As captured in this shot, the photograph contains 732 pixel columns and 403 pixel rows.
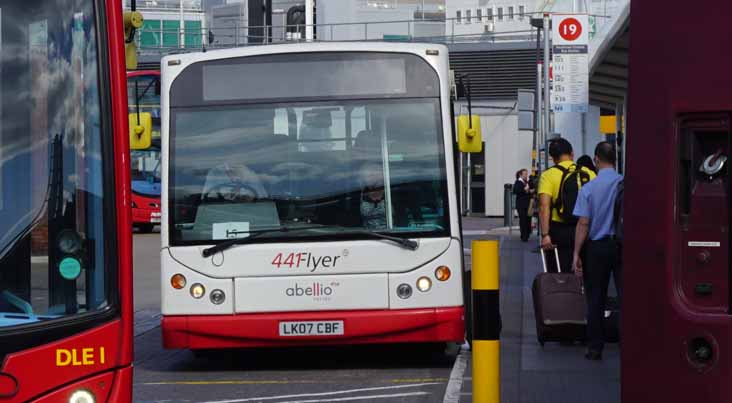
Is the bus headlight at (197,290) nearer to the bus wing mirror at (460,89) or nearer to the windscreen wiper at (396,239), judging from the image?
the windscreen wiper at (396,239)

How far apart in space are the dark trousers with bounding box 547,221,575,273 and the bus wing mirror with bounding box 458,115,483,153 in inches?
59.8

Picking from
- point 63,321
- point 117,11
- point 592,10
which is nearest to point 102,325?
point 63,321

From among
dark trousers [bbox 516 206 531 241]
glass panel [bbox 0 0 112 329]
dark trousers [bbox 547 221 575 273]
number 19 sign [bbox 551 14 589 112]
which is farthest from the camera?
dark trousers [bbox 516 206 531 241]

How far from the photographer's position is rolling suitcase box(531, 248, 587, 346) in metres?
12.2

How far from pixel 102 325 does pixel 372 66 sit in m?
6.36

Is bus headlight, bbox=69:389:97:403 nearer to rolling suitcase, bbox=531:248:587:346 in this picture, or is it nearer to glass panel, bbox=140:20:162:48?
rolling suitcase, bbox=531:248:587:346

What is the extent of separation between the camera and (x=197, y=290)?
444 inches

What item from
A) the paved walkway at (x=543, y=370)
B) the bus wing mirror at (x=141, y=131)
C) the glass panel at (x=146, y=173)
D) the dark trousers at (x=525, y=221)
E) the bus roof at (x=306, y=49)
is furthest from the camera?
the glass panel at (x=146, y=173)

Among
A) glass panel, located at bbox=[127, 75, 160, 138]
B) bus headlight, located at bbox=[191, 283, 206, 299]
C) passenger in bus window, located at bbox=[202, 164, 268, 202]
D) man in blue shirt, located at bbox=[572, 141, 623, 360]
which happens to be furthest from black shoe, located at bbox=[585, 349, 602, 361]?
glass panel, located at bbox=[127, 75, 160, 138]

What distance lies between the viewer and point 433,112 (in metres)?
11.5

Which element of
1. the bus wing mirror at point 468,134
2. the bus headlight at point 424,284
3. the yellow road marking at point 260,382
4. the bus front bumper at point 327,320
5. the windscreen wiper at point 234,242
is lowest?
the yellow road marking at point 260,382

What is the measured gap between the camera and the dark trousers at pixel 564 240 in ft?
43.9

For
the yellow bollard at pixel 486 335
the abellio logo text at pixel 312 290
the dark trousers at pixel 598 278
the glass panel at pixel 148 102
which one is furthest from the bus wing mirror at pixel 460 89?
the glass panel at pixel 148 102

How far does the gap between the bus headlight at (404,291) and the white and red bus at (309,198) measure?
11 mm
